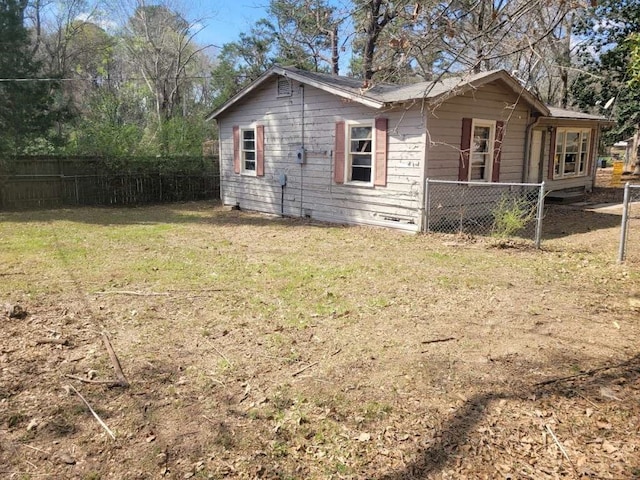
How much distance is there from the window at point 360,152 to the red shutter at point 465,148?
1894 millimetres

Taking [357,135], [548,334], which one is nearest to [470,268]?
[548,334]

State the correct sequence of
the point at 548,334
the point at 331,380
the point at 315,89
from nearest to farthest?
the point at 331,380 < the point at 548,334 < the point at 315,89

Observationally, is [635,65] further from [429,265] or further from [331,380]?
[331,380]

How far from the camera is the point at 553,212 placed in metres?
12.4

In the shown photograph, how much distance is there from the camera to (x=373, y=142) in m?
9.97

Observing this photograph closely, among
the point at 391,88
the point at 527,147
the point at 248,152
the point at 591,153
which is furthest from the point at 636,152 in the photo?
the point at 248,152

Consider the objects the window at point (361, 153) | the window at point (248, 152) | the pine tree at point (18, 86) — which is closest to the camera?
the window at point (361, 153)

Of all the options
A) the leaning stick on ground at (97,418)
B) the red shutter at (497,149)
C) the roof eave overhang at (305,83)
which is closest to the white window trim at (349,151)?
the roof eave overhang at (305,83)

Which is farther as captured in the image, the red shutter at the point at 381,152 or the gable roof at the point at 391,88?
the red shutter at the point at 381,152

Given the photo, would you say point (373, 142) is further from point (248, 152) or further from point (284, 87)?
point (248, 152)

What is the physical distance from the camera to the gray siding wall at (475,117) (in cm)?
941

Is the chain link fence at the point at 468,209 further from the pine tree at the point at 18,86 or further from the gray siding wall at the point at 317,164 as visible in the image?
the pine tree at the point at 18,86

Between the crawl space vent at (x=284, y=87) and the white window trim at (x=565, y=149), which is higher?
the crawl space vent at (x=284, y=87)

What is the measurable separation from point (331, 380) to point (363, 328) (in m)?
1.05
